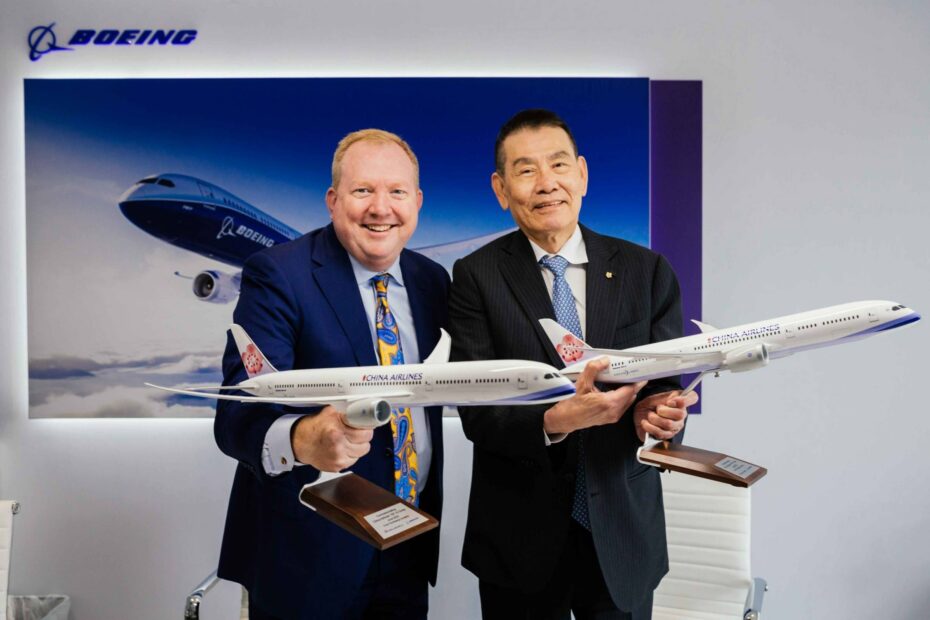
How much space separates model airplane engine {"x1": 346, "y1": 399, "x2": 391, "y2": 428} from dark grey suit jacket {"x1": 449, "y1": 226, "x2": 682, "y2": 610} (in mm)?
693

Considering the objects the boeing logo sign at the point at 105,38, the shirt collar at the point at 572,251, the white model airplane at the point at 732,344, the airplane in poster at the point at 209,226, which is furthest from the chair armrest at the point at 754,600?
the boeing logo sign at the point at 105,38

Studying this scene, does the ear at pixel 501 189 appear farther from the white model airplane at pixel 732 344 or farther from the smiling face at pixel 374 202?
the white model airplane at pixel 732 344

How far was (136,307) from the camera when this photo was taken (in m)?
5.04

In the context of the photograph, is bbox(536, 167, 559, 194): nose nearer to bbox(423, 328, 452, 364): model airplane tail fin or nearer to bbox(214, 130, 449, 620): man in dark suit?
bbox(214, 130, 449, 620): man in dark suit

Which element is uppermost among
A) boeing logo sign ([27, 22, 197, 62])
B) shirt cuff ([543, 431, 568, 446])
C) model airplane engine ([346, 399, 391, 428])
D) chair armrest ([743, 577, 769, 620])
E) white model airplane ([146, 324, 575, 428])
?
boeing logo sign ([27, 22, 197, 62])

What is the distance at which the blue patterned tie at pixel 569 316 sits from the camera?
2754mm

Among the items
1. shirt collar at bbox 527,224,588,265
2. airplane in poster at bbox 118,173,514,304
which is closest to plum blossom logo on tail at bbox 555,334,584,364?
shirt collar at bbox 527,224,588,265

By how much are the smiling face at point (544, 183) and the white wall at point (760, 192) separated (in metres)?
2.11

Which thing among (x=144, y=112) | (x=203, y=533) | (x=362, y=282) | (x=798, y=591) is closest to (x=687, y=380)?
(x=798, y=591)

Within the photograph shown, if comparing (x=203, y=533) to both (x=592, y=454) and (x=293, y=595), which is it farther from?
(x=592, y=454)

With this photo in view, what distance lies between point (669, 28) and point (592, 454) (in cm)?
340

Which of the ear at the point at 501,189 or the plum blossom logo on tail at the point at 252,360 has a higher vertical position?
the ear at the point at 501,189

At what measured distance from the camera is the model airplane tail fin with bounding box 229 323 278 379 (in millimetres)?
2502

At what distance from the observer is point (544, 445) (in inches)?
104
